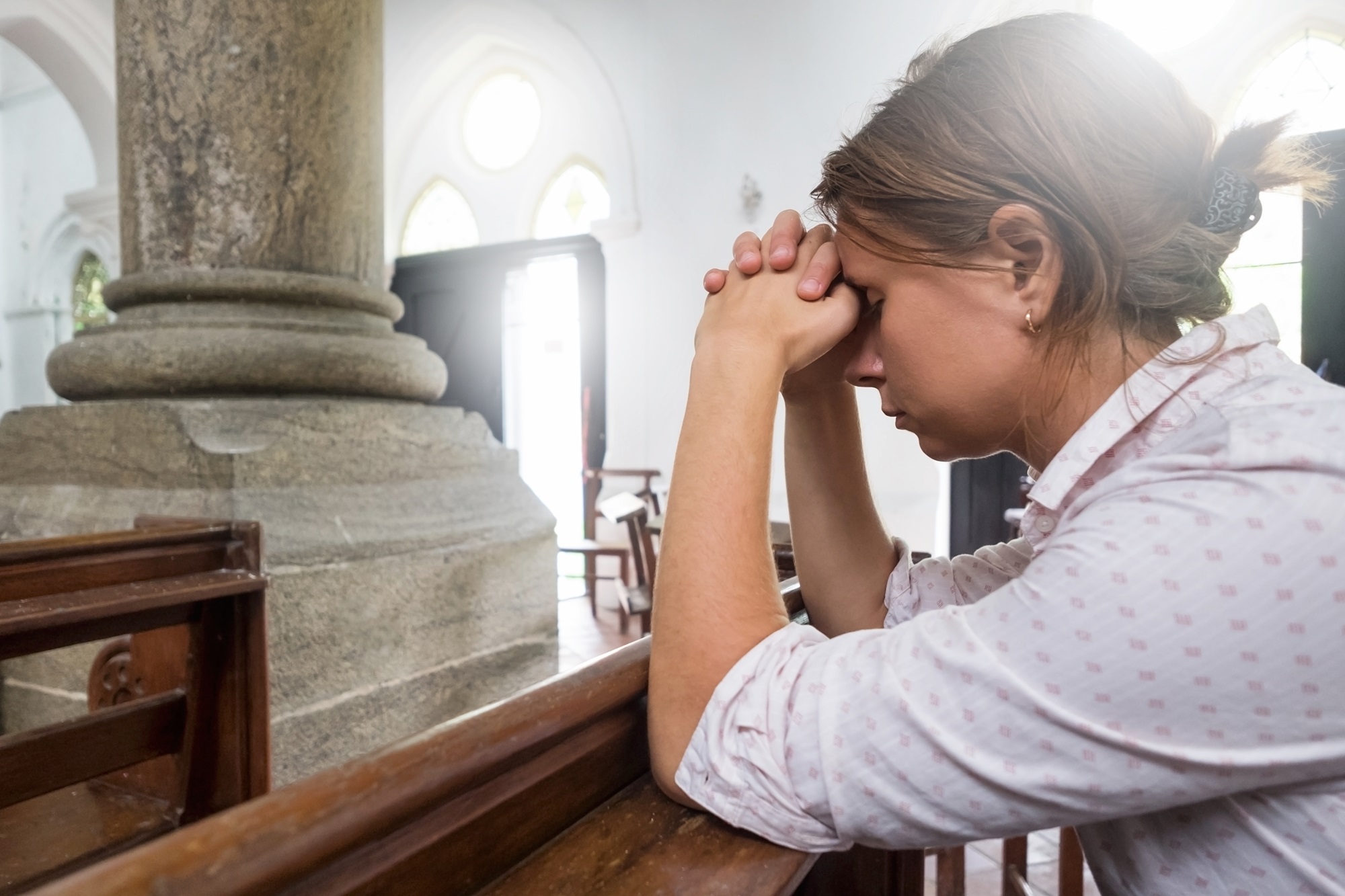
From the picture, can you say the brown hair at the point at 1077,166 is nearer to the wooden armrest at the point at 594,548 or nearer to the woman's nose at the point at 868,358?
the woman's nose at the point at 868,358

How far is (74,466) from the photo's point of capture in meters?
1.98

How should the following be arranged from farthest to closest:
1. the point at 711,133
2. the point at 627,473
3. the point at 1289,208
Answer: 1. the point at 627,473
2. the point at 711,133
3. the point at 1289,208

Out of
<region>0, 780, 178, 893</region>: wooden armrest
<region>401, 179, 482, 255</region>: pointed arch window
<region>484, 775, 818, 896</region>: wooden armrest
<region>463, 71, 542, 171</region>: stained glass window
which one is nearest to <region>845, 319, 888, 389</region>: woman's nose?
<region>484, 775, 818, 896</region>: wooden armrest

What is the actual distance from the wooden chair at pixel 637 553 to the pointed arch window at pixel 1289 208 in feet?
11.6

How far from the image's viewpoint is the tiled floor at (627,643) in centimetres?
213

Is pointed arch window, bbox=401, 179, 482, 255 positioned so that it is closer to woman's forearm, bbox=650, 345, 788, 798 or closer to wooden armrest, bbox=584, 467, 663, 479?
wooden armrest, bbox=584, 467, 663, 479

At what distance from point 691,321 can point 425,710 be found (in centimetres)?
445

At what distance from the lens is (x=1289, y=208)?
178 inches

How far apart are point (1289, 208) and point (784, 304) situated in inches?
196

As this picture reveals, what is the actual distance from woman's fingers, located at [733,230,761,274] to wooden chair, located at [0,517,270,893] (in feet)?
3.23

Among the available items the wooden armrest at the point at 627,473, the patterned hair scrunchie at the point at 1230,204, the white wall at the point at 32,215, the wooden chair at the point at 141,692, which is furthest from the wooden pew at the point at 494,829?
the white wall at the point at 32,215

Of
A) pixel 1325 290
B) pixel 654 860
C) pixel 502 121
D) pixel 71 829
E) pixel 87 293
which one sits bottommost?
pixel 71 829

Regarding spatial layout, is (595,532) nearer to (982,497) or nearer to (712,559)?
(982,497)

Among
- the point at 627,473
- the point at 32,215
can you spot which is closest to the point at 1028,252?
the point at 627,473
